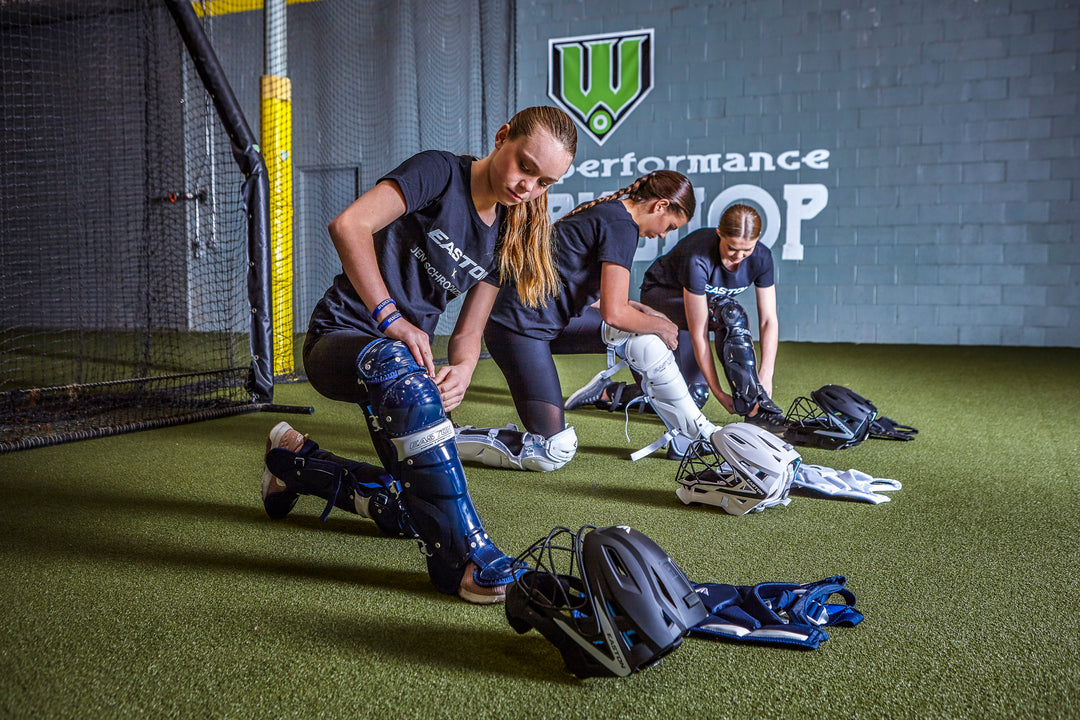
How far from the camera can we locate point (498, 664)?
123 cm

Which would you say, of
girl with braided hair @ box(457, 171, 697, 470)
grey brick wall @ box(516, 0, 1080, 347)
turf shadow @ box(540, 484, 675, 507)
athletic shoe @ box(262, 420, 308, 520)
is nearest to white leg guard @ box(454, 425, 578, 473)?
girl with braided hair @ box(457, 171, 697, 470)

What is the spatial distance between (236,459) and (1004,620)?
2.36 metres

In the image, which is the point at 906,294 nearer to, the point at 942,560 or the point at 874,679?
the point at 942,560

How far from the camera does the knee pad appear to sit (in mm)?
2561

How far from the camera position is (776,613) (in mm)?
1331

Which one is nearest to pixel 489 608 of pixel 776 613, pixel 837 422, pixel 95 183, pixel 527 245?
pixel 776 613

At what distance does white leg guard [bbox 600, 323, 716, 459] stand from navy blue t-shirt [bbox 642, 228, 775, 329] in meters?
Answer: 0.64

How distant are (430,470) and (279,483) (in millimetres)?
705

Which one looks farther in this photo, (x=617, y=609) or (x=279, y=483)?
(x=279, y=483)

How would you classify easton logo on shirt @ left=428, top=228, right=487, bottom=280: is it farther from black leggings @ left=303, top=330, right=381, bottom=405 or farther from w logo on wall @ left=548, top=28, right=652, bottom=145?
w logo on wall @ left=548, top=28, right=652, bottom=145

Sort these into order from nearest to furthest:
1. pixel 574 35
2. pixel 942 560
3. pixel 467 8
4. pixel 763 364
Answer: pixel 942 560 < pixel 763 364 < pixel 467 8 < pixel 574 35

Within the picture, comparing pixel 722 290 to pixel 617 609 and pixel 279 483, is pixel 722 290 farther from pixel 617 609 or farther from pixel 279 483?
pixel 617 609

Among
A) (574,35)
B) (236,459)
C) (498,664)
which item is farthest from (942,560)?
(574,35)

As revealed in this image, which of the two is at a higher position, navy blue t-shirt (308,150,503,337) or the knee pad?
navy blue t-shirt (308,150,503,337)
